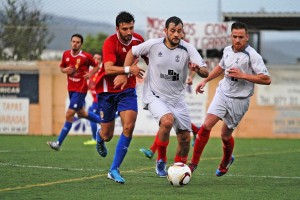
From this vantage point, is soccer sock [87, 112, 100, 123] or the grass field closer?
the grass field

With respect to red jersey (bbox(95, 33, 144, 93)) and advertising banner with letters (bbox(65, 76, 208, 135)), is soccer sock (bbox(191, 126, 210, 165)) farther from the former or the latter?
advertising banner with letters (bbox(65, 76, 208, 135))

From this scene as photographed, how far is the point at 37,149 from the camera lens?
1730 centimetres

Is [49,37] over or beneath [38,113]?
over

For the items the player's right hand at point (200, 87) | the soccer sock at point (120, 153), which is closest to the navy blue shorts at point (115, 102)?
the soccer sock at point (120, 153)

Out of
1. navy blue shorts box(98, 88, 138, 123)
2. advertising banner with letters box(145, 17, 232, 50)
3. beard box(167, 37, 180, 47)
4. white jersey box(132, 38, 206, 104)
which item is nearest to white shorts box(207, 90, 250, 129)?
white jersey box(132, 38, 206, 104)

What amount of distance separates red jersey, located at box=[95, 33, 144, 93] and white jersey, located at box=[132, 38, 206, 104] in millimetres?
405

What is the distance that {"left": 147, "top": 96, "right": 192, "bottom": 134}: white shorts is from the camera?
11.0 metres

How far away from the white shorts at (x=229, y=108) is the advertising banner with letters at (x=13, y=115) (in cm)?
1293

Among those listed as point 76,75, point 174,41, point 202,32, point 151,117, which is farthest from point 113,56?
point 202,32

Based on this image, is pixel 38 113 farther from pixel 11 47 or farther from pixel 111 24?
pixel 111 24

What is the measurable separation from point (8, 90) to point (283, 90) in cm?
768

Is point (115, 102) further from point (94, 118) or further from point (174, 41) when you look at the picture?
point (94, 118)

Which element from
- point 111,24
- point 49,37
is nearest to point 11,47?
point 49,37

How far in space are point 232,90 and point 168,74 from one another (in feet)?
3.67
